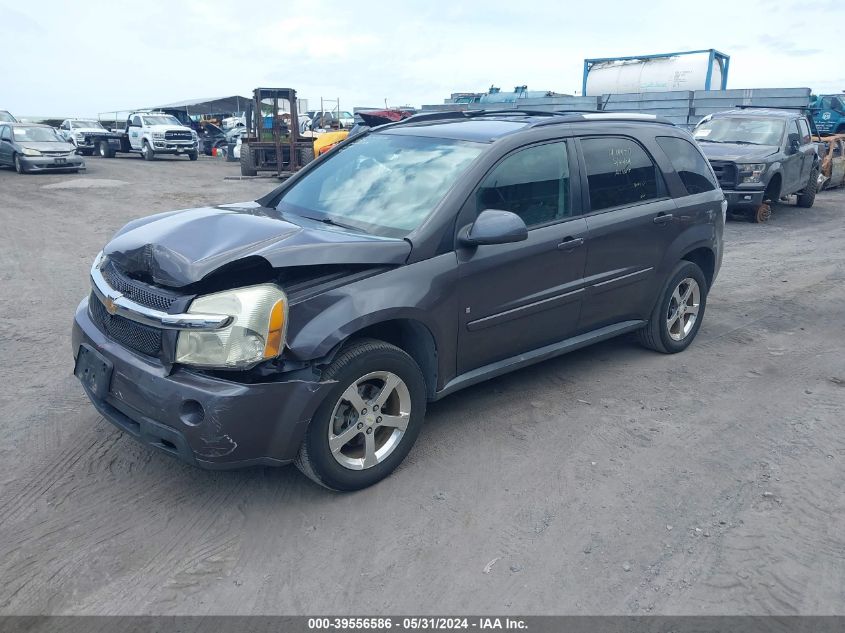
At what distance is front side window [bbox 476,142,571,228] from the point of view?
410cm

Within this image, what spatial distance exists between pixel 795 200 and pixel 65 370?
15608 millimetres

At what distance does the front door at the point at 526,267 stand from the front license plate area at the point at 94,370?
6.05 feet

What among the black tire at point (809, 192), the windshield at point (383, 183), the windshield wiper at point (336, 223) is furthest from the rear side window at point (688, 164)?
the black tire at point (809, 192)

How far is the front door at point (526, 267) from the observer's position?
13.1 ft

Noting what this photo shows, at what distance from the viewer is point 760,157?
1218 cm

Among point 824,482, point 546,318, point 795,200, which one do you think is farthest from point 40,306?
point 795,200

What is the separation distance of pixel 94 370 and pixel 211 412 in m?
0.89

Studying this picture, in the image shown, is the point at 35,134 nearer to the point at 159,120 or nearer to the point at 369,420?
the point at 159,120

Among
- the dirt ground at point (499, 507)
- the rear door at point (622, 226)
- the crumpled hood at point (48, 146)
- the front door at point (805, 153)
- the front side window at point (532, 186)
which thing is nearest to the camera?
the dirt ground at point (499, 507)

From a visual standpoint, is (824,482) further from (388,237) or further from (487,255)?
(388,237)

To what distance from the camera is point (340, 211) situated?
14.0 ft

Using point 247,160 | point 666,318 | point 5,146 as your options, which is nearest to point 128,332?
point 666,318

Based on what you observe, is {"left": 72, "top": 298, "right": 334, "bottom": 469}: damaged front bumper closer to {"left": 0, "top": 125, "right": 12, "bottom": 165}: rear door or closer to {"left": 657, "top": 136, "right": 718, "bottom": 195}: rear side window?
{"left": 657, "top": 136, "right": 718, "bottom": 195}: rear side window
